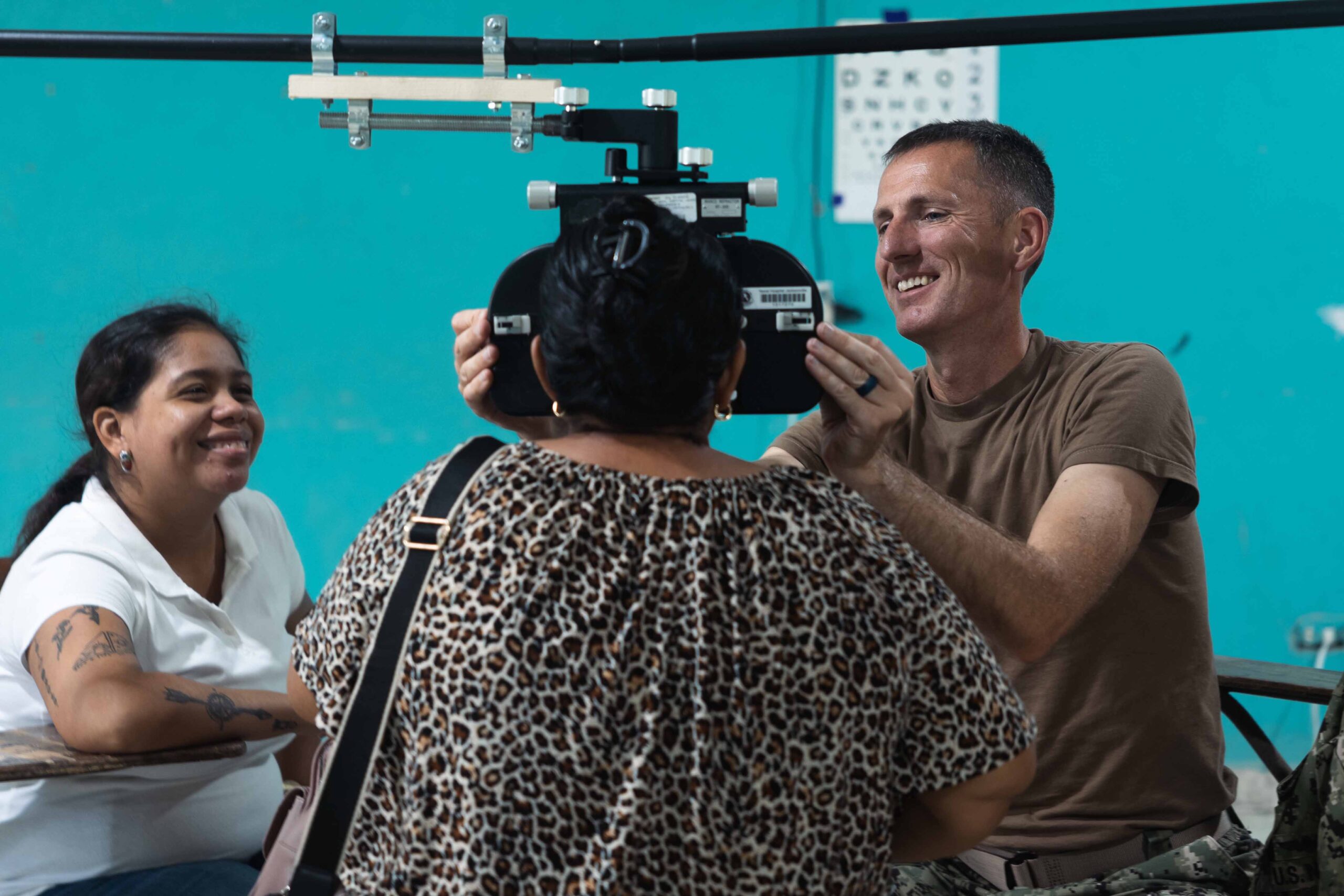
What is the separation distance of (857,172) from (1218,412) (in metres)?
1.12

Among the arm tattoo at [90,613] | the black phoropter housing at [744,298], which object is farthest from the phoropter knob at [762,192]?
the arm tattoo at [90,613]

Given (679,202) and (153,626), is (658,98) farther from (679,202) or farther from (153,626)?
(153,626)

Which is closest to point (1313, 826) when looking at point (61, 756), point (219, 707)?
point (219, 707)

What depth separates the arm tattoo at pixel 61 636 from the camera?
59.5 inches

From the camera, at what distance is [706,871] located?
0.91 meters

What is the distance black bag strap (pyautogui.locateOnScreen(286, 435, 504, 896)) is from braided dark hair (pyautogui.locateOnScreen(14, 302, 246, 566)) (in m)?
1.12

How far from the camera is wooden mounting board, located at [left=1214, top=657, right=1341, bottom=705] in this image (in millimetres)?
1695

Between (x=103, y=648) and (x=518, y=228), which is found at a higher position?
(x=518, y=228)

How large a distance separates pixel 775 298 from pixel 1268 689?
1078 millimetres

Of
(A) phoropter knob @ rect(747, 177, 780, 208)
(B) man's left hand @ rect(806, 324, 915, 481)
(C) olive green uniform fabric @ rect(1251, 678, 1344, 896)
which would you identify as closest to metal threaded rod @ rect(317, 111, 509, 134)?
(A) phoropter knob @ rect(747, 177, 780, 208)

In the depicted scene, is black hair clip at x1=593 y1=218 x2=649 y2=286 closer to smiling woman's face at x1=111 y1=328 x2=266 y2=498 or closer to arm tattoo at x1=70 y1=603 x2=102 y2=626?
arm tattoo at x1=70 y1=603 x2=102 y2=626

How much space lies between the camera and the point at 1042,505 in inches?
58.7

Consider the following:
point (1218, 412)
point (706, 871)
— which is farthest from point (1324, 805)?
point (1218, 412)

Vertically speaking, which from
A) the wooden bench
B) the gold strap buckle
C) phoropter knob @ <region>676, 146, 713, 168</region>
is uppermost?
phoropter knob @ <region>676, 146, 713, 168</region>
